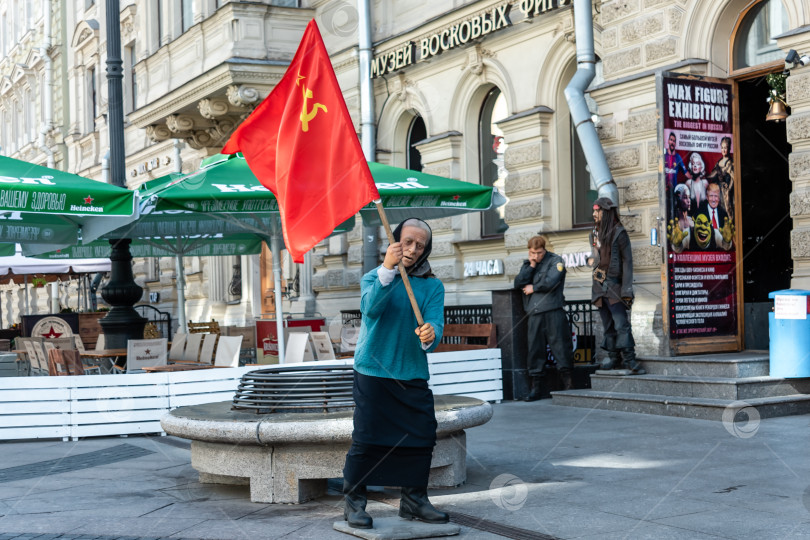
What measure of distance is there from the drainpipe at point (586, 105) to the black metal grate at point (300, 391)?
614 centimetres

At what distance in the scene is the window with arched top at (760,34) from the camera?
11320 mm

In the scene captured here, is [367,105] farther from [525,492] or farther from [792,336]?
[525,492]

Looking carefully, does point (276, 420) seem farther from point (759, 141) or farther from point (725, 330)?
point (759, 141)

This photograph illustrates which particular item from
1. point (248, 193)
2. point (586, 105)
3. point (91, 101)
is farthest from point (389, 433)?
point (91, 101)

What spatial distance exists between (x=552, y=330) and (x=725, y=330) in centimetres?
191

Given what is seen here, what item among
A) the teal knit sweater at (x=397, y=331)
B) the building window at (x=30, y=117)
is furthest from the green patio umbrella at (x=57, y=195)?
the building window at (x=30, y=117)

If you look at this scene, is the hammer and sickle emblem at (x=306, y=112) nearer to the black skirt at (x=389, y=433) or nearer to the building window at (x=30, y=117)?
the black skirt at (x=389, y=433)

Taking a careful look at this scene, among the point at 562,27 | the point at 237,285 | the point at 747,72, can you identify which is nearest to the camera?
the point at 747,72

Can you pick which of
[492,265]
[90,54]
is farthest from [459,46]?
[90,54]

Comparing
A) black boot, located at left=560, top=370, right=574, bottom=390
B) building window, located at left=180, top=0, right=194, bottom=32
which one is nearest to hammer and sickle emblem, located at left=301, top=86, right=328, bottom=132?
black boot, located at left=560, top=370, right=574, bottom=390

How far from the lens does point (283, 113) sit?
21.3 feet

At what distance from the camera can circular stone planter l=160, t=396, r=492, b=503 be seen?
6238 mm

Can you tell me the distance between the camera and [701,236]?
37.5 feet

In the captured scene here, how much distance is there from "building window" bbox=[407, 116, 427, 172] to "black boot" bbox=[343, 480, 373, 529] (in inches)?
523
